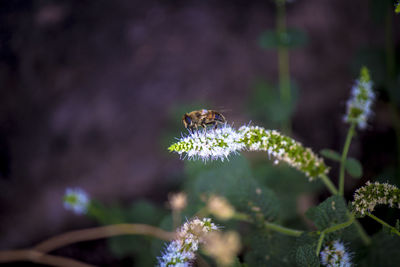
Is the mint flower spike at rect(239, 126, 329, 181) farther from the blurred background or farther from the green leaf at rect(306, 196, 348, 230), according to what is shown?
the blurred background

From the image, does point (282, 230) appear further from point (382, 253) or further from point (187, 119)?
point (187, 119)

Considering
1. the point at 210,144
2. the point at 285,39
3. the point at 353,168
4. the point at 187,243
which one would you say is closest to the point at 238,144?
the point at 210,144

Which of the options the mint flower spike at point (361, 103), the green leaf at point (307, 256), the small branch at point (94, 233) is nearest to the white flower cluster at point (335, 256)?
the green leaf at point (307, 256)

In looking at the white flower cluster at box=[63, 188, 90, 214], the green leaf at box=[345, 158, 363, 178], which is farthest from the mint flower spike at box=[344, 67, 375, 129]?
the white flower cluster at box=[63, 188, 90, 214]

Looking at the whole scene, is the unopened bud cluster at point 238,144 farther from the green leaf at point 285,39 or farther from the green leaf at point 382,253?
the green leaf at point 285,39

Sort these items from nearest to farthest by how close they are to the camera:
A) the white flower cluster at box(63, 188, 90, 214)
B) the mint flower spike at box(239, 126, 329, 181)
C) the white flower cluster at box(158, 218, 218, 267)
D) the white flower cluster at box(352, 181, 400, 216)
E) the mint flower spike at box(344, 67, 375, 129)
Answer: the white flower cluster at box(352, 181, 400, 216), the white flower cluster at box(158, 218, 218, 267), the mint flower spike at box(239, 126, 329, 181), the mint flower spike at box(344, 67, 375, 129), the white flower cluster at box(63, 188, 90, 214)

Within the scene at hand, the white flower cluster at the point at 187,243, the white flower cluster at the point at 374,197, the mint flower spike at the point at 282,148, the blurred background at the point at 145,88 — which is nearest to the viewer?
the white flower cluster at the point at 374,197
